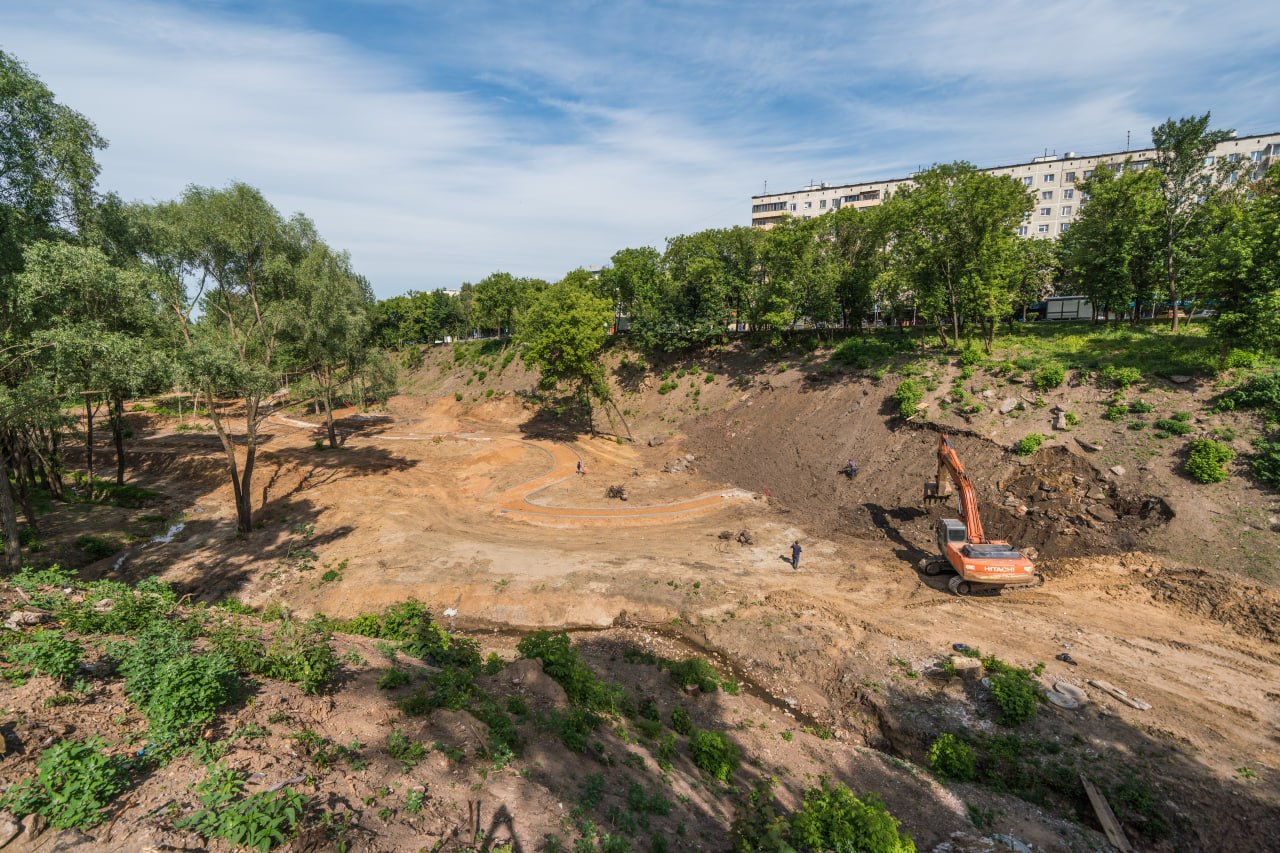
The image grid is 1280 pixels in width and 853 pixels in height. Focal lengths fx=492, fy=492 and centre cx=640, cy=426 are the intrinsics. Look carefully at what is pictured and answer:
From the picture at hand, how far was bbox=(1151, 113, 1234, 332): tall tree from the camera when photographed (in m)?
33.8

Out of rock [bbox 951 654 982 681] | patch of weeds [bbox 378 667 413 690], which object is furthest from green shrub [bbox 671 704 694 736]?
rock [bbox 951 654 982 681]

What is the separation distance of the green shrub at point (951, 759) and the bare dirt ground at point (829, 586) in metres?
0.58

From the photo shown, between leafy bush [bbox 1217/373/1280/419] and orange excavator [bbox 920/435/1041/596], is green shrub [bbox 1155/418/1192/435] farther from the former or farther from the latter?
orange excavator [bbox 920/435/1041/596]

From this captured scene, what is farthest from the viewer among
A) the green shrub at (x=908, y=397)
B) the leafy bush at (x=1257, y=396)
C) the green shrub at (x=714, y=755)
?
the green shrub at (x=908, y=397)

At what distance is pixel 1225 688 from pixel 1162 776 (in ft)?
20.1

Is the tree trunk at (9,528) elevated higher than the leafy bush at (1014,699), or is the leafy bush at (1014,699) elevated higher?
the tree trunk at (9,528)

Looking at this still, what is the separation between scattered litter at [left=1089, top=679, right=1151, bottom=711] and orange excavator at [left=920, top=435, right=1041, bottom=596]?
507cm

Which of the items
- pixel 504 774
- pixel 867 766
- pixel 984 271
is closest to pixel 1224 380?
pixel 984 271

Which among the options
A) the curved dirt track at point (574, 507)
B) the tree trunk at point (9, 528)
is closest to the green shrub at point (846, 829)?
the curved dirt track at point (574, 507)

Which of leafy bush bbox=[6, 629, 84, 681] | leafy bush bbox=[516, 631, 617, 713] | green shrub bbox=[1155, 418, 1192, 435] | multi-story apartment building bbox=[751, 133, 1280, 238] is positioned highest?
multi-story apartment building bbox=[751, 133, 1280, 238]

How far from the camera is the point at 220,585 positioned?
22.6 meters

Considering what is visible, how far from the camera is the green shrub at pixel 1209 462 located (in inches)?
945

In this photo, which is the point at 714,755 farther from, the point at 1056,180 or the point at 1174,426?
the point at 1056,180

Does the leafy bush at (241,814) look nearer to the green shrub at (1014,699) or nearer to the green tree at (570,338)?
the green shrub at (1014,699)
